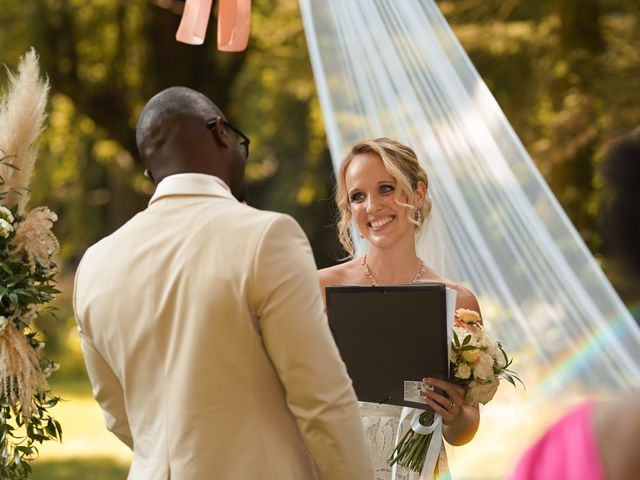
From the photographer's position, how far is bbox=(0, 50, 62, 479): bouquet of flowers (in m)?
3.30

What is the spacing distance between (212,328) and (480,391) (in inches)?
45.9

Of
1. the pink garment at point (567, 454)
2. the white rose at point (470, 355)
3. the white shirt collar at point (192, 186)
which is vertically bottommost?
the pink garment at point (567, 454)

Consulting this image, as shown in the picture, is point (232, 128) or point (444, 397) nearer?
point (232, 128)

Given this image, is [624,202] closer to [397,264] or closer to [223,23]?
[397,264]

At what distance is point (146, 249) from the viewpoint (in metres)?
2.47

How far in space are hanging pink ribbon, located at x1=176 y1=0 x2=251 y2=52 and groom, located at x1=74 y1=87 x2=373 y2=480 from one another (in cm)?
136

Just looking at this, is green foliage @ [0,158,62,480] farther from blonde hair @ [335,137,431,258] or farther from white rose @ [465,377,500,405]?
white rose @ [465,377,500,405]

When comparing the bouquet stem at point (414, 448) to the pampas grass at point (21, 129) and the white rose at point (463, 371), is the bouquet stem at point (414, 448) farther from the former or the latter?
the pampas grass at point (21, 129)

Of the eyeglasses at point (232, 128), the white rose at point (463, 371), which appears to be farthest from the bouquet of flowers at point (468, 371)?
the eyeglasses at point (232, 128)

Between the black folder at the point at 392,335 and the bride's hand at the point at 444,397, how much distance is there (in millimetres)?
24

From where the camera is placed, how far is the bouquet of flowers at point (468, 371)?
3129 millimetres

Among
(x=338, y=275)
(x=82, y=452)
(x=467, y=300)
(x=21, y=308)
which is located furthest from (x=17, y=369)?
(x=82, y=452)

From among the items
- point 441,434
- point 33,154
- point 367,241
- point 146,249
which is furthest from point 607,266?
point 146,249

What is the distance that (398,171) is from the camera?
3666mm
